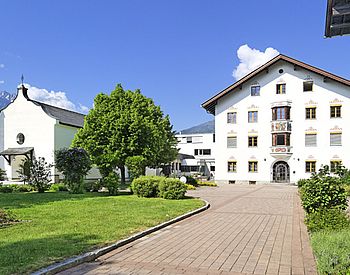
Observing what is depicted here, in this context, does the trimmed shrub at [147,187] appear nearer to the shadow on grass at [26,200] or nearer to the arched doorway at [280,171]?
the shadow on grass at [26,200]

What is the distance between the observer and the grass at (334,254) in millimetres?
4941

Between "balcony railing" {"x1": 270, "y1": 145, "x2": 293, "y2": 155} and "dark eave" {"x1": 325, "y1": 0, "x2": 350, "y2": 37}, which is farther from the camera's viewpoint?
"balcony railing" {"x1": 270, "y1": 145, "x2": 293, "y2": 155}

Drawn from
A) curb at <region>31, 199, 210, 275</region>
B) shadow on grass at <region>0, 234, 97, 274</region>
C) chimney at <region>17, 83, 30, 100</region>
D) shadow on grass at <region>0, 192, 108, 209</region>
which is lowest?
shadow on grass at <region>0, 192, 108, 209</region>

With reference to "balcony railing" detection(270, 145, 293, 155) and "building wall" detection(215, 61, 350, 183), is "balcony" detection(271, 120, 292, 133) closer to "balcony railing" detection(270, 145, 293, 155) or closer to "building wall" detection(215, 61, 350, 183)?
"building wall" detection(215, 61, 350, 183)

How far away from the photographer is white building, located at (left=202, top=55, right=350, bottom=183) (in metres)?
35.1

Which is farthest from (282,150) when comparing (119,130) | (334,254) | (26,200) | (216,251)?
(334,254)

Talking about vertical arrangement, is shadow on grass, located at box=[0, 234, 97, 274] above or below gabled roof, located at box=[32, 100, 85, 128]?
below

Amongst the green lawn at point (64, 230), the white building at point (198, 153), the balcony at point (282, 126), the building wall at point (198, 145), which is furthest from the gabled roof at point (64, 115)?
the green lawn at point (64, 230)

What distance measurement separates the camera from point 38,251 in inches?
253

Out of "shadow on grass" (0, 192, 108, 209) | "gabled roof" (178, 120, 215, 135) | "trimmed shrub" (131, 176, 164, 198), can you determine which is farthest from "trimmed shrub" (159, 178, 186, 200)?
"gabled roof" (178, 120, 215, 135)

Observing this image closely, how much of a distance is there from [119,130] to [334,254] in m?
26.8

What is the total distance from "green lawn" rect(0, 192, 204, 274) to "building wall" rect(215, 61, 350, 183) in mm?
25493

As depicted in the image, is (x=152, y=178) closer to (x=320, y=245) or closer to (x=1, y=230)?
(x=1, y=230)

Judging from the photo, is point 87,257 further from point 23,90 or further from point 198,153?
point 198,153
